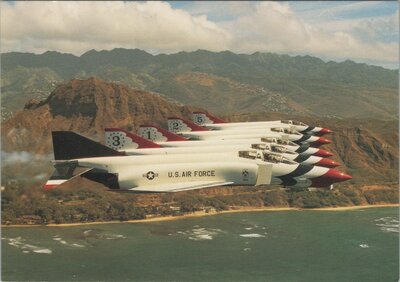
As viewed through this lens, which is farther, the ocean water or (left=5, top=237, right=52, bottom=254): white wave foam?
(left=5, top=237, right=52, bottom=254): white wave foam

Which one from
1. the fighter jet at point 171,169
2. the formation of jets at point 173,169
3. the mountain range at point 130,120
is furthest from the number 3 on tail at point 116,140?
the mountain range at point 130,120

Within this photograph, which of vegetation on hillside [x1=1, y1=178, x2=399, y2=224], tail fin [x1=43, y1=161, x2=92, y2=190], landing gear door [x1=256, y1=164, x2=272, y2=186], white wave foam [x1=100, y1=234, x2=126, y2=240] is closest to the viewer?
tail fin [x1=43, y1=161, x2=92, y2=190]

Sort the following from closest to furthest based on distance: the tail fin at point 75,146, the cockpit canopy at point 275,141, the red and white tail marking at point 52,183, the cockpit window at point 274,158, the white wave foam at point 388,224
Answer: the red and white tail marking at point 52,183 → the tail fin at point 75,146 → the cockpit window at point 274,158 → the cockpit canopy at point 275,141 → the white wave foam at point 388,224

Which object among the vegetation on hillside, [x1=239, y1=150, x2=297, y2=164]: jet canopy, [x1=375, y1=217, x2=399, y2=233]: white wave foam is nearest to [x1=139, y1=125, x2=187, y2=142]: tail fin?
[x1=239, y1=150, x2=297, y2=164]: jet canopy

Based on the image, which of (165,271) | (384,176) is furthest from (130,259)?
(384,176)

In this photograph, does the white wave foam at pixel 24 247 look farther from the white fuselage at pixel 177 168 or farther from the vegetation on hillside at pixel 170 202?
the white fuselage at pixel 177 168

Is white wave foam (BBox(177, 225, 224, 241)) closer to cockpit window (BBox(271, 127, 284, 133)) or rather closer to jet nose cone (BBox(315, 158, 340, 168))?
cockpit window (BBox(271, 127, 284, 133))

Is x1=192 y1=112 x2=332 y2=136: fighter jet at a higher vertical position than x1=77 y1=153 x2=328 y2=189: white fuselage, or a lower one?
higher
